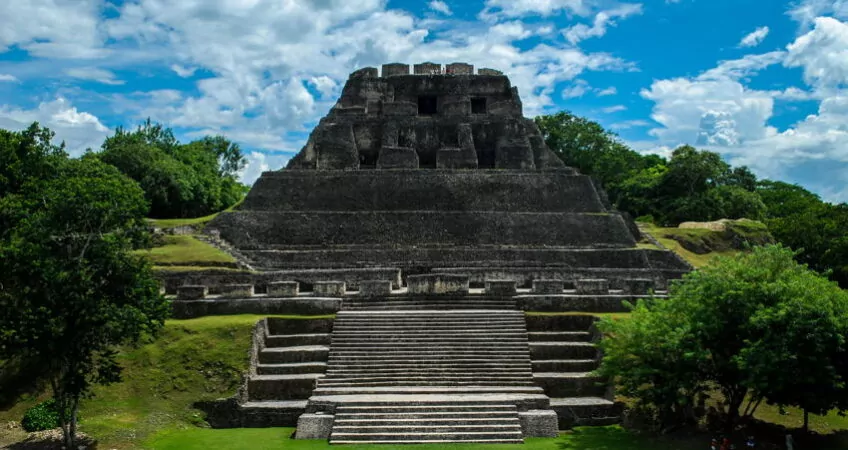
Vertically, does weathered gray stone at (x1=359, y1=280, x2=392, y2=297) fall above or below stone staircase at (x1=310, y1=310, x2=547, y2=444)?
above

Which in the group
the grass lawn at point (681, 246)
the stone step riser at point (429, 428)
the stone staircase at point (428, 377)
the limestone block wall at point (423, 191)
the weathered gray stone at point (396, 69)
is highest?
the weathered gray stone at point (396, 69)

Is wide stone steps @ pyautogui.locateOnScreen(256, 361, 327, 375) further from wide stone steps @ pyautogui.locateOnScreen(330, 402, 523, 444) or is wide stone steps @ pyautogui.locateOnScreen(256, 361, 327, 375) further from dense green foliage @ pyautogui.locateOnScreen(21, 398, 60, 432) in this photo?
dense green foliage @ pyautogui.locateOnScreen(21, 398, 60, 432)

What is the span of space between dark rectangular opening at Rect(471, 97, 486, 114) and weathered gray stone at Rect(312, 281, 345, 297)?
20170 mm

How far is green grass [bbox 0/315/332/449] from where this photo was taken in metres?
14.2

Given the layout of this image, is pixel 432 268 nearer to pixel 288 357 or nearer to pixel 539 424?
pixel 288 357

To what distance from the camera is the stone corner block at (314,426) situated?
1379cm

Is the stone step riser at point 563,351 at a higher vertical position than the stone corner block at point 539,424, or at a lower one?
higher

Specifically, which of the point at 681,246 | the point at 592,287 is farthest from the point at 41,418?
the point at 681,246

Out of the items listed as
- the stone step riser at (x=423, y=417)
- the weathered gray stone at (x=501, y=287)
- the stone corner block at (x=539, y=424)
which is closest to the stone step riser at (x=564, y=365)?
the stone corner block at (x=539, y=424)

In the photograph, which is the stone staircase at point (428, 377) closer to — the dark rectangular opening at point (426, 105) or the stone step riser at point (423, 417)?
the stone step riser at point (423, 417)

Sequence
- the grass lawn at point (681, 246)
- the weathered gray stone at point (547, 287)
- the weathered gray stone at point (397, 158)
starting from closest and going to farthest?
the weathered gray stone at point (547, 287) < the grass lawn at point (681, 246) < the weathered gray stone at point (397, 158)

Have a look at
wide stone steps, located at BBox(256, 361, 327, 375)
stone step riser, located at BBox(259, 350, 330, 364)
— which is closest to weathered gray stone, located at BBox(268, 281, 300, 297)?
stone step riser, located at BBox(259, 350, 330, 364)

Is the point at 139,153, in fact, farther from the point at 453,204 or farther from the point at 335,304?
the point at 335,304

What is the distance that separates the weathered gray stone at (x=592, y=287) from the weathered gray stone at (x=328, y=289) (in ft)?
21.5
